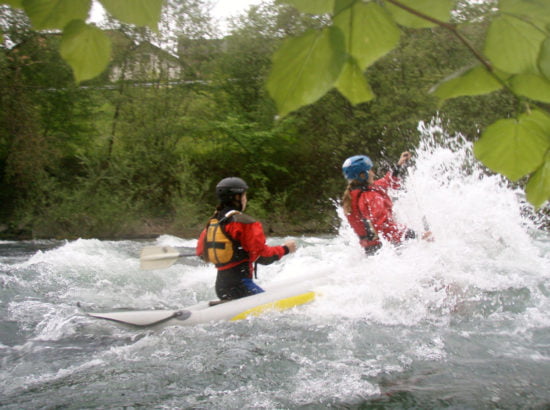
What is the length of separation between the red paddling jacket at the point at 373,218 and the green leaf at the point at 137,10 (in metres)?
5.06

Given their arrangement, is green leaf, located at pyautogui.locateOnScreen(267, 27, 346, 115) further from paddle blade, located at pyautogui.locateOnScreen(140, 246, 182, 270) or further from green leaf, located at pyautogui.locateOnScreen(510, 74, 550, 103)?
paddle blade, located at pyautogui.locateOnScreen(140, 246, 182, 270)

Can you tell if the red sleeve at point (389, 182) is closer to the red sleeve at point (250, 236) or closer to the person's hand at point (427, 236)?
the person's hand at point (427, 236)

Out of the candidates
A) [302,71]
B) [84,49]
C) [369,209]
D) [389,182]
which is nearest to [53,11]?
→ [84,49]

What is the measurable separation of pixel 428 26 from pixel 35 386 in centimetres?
372

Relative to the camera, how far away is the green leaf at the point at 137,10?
0.55m

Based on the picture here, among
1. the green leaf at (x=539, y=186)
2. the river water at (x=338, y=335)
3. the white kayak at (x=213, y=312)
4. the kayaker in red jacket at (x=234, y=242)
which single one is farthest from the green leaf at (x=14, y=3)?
the white kayak at (x=213, y=312)

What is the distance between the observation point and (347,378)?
366 cm

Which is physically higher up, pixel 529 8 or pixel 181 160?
pixel 181 160

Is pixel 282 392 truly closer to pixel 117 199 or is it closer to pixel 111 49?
pixel 111 49

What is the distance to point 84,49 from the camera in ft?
1.97

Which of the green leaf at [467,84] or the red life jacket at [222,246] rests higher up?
the green leaf at [467,84]

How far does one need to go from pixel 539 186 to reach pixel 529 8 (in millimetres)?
281

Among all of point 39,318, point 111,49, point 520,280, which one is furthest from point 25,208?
point 111,49

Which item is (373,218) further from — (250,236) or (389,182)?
(250,236)
